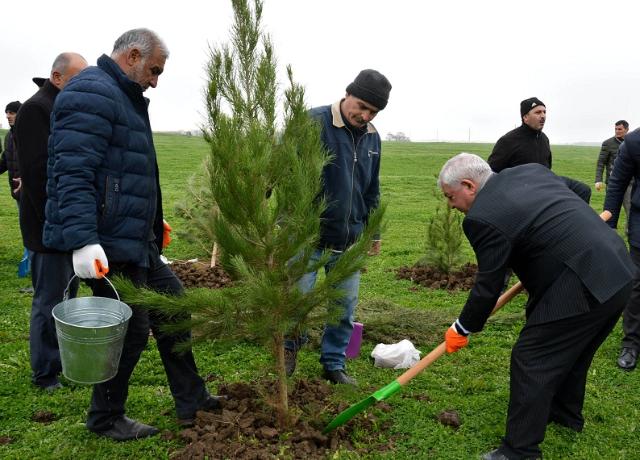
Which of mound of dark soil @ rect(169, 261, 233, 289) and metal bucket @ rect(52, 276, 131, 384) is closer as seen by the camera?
metal bucket @ rect(52, 276, 131, 384)

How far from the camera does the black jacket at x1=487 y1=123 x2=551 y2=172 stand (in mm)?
6457

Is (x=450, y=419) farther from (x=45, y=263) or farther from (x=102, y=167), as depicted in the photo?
(x=45, y=263)

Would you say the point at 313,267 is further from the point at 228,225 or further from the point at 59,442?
the point at 59,442

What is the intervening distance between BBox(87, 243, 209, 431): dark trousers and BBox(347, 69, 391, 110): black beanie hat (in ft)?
5.46

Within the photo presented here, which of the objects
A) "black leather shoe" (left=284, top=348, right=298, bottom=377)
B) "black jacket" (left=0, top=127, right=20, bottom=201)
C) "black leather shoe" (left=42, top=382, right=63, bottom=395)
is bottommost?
"black leather shoe" (left=42, top=382, right=63, bottom=395)

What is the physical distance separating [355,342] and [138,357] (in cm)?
201

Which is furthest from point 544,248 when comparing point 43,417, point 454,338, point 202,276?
point 202,276

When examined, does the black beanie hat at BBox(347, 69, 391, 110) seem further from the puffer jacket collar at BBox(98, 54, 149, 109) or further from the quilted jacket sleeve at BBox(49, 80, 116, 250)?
the quilted jacket sleeve at BBox(49, 80, 116, 250)

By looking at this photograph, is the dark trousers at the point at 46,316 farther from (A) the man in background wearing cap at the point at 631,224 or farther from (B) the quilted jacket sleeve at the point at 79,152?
(A) the man in background wearing cap at the point at 631,224

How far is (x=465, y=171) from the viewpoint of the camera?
3.39 meters

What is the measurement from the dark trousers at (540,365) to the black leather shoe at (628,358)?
1.75 meters

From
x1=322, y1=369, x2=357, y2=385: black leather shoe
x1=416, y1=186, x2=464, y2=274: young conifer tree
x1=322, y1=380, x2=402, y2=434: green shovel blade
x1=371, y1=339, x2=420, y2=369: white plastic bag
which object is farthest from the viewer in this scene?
x1=416, y1=186, x2=464, y2=274: young conifer tree

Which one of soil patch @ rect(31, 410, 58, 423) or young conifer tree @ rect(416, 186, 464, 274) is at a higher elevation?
young conifer tree @ rect(416, 186, 464, 274)

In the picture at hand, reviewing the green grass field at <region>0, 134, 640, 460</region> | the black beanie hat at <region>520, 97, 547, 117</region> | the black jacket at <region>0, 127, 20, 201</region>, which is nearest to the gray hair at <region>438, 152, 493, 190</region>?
the green grass field at <region>0, 134, 640, 460</region>
